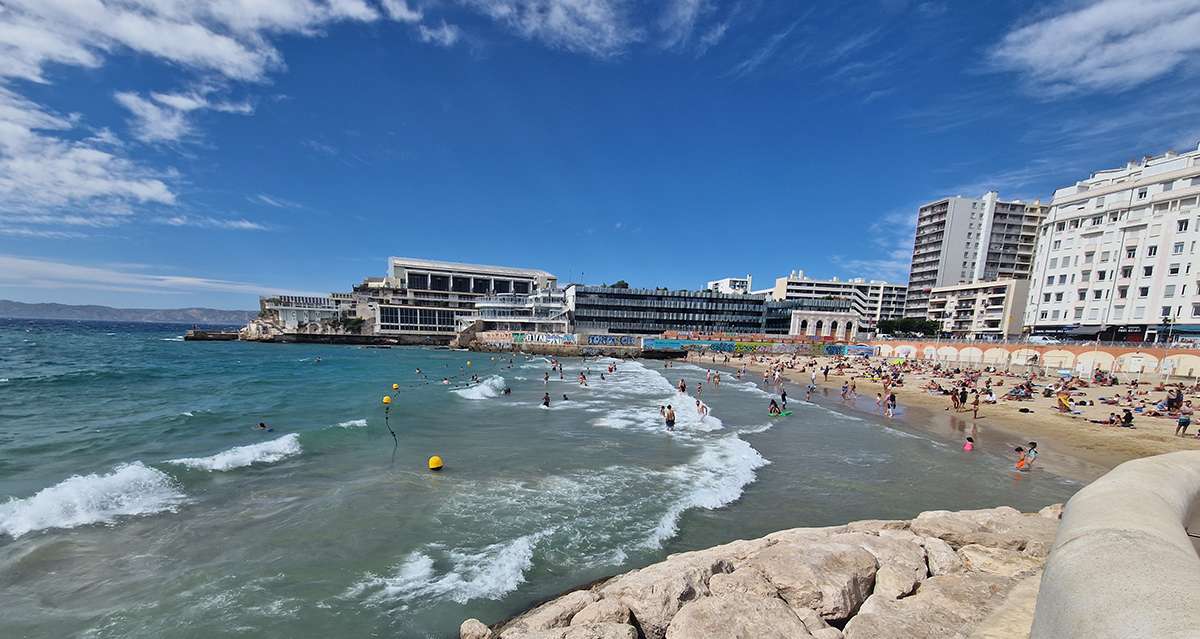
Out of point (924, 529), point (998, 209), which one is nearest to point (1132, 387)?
point (924, 529)

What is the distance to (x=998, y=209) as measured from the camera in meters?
96.4

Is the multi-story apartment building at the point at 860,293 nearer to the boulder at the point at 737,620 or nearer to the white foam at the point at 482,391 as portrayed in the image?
the white foam at the point at 482,391

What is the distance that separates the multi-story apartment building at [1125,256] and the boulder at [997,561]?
193ft

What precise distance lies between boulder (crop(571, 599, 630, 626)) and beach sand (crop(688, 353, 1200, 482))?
20.6m

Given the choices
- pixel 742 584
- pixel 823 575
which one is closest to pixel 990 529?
pixel 823 575

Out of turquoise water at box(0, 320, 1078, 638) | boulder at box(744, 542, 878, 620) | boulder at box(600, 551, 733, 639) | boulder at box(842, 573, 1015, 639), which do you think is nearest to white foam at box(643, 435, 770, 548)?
turquoise water at box(0, 320, 1078, 638)

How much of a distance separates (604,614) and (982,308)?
9986cm

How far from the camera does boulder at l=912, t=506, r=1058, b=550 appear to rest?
27.0 ft

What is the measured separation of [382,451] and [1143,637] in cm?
2118

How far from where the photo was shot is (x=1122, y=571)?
2.34 metres

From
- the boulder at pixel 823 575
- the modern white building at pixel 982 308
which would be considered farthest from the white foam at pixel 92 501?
the modern white building at pixel 982 308

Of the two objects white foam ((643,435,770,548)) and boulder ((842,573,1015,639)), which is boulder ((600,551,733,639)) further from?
white foam ((643,435,770,548))

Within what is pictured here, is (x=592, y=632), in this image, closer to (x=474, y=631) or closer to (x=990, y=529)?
(x=474, y=631)

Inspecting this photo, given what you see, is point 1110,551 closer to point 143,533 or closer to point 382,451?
point 143,533
